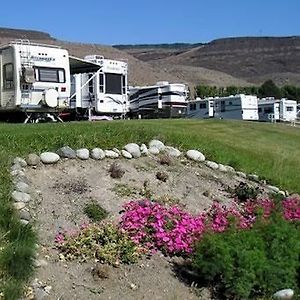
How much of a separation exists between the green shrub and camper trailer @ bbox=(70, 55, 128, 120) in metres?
17.6

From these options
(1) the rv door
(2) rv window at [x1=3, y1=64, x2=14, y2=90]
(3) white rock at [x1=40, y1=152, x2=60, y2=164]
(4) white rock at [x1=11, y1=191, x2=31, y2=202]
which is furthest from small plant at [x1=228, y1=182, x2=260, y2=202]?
(1) the rv door

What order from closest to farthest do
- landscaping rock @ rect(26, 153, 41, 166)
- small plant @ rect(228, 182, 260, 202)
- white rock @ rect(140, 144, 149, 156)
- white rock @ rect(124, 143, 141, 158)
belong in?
landscaping rock @ rect(26, 153, 41, 166) < small plant @ rect(228, 182, 260, 202) < white rock @ rect(124, 143, 141, 158) < white rock @ rect(140, 144, 149, 156)

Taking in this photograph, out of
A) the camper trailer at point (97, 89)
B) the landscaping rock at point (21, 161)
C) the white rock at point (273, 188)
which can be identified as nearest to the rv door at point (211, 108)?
the camper trailer at point (97, 89)

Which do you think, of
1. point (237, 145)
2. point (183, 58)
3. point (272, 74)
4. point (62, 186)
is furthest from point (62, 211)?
point (183, 58)

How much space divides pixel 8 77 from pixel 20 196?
12.4 metres

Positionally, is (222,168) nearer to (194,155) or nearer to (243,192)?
(194,155)

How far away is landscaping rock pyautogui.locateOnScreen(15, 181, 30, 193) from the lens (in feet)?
27.3

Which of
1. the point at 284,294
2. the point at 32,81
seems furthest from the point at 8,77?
the point at 284,294

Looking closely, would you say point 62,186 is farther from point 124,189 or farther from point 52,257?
point 52,257

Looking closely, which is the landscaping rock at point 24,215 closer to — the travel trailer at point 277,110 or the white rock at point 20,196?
the white rock at point 20,196

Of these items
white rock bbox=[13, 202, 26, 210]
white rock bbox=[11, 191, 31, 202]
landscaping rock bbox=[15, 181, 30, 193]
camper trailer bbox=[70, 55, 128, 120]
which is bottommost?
white rock bbox=[13, 202, 26, 210]

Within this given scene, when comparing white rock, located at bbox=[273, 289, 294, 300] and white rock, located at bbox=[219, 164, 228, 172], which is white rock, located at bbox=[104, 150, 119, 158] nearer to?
white rock, located at bbox=[219, 164, 228, 172]

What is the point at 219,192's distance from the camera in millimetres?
10219

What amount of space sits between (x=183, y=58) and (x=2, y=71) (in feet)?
306
